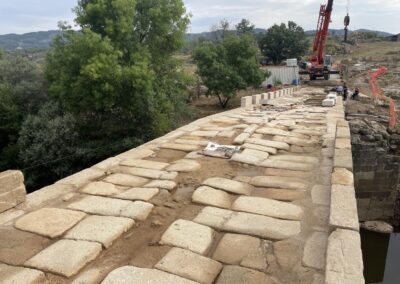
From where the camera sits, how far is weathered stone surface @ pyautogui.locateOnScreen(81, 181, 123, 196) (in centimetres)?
427

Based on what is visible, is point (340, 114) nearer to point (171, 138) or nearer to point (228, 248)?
point (171, 138)

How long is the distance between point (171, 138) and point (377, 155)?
6750mm

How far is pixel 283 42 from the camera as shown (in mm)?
34875

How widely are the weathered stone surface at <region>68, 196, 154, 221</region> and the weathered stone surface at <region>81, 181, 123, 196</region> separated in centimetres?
17

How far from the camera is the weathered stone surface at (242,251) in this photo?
2859 mm

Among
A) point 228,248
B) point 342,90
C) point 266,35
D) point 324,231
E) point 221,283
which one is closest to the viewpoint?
point 221,283

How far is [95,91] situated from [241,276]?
9552 mm

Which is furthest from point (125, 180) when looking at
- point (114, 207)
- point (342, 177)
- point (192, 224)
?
point (342, 177)

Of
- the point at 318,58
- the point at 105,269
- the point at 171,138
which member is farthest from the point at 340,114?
the point at 318,58

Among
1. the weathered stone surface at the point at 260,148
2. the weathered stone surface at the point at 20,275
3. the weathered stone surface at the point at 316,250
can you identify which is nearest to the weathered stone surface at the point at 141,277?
the weathered stone surface at the point at 20,275

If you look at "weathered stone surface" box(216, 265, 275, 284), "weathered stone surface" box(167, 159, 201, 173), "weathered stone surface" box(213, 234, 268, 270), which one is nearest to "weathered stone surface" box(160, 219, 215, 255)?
"weathered stone surface" box(213, 234, 268, 270)

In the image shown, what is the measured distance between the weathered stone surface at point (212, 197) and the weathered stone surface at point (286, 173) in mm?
1015

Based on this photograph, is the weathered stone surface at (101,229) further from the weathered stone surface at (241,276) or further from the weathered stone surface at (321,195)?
the weathered stone surface at (321,195)

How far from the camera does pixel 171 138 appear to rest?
718 cm
